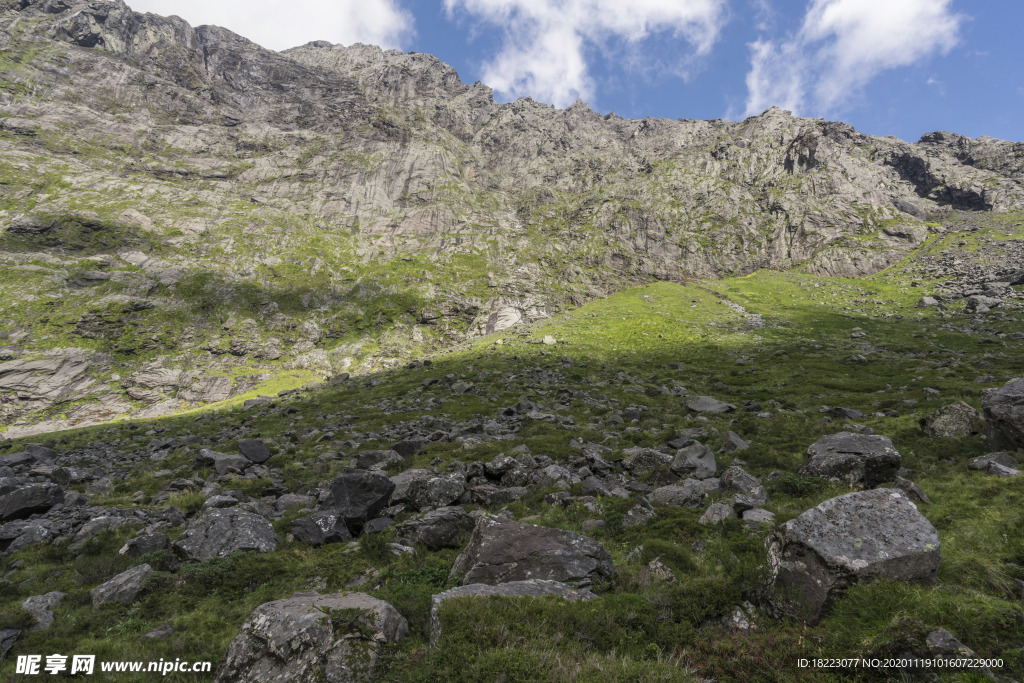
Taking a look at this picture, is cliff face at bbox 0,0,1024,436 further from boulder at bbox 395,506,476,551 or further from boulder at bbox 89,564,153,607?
boulder at bbox 395,506,476,551

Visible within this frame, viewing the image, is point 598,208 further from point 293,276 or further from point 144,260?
point 144,260

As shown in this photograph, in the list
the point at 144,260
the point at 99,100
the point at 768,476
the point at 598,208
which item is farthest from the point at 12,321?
the point at 598,208

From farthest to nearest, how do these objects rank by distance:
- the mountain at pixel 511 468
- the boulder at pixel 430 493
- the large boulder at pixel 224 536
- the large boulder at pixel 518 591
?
1. the boulder at pixel 430 493
2. the large boulder at pixel 224 536
3. the large boulder at pixel 518 591
4. the mountain at pixel 511 468

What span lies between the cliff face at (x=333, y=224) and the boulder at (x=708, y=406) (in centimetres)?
8467

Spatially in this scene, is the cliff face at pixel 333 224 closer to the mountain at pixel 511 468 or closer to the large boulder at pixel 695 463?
the mountain at pixel 511 468

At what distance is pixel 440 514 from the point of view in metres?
14.6

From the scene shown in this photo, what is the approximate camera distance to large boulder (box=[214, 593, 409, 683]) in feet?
26.3

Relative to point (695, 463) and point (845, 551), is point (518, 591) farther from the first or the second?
point (695, 463)

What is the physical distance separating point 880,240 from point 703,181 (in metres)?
73.4

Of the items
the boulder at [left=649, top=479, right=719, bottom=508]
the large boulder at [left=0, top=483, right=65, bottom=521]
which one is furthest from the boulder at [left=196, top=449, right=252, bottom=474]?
the boulder at [left=649, top=479, right=719, bottom=508]

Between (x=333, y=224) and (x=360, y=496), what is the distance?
175 metres

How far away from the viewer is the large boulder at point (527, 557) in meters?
10.7

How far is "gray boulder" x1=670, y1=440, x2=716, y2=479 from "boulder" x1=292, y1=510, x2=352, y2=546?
1495 cm

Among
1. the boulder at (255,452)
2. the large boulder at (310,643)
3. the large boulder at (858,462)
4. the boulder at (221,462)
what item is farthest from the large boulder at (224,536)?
the large boulder at (858,462)
